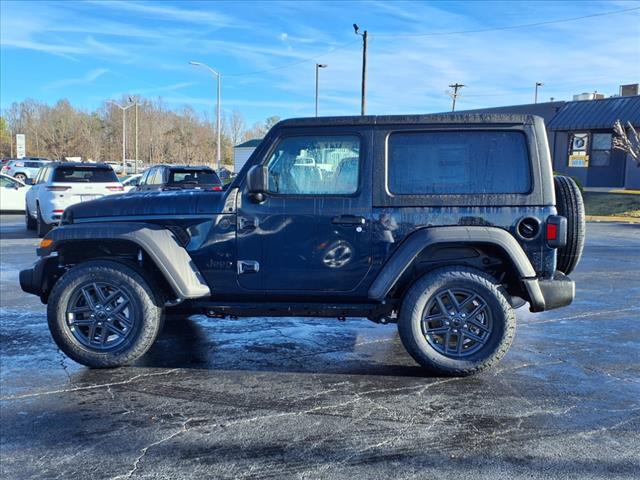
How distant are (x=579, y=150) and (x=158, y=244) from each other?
1186 inches

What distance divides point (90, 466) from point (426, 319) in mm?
2677

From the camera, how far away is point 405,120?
4.94 m

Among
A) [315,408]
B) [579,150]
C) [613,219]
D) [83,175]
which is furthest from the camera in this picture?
[579,150]

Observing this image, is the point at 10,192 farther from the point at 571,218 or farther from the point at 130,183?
the point at 571,218

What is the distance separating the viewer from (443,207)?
4820 millimetres

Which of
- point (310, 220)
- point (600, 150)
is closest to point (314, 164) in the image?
point (310, 220)

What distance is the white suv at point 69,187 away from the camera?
13.5 m

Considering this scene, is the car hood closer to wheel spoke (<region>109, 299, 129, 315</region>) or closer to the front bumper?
wheel spoke (<region>109, 299, 129, 315</region>)

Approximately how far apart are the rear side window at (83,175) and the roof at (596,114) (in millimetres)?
23450

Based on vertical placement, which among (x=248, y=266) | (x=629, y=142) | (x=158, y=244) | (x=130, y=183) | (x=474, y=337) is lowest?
(x=474, y=337)

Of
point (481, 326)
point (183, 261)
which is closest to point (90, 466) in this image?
point (183, 261)

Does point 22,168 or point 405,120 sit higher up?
point 22,168

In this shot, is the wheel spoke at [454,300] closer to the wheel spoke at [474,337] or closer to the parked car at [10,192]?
the wheel spoke at [474,337]

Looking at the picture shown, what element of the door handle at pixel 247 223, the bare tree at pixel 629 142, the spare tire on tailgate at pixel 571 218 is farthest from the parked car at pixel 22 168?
the spare tire on tailgate at pixel 571 218
